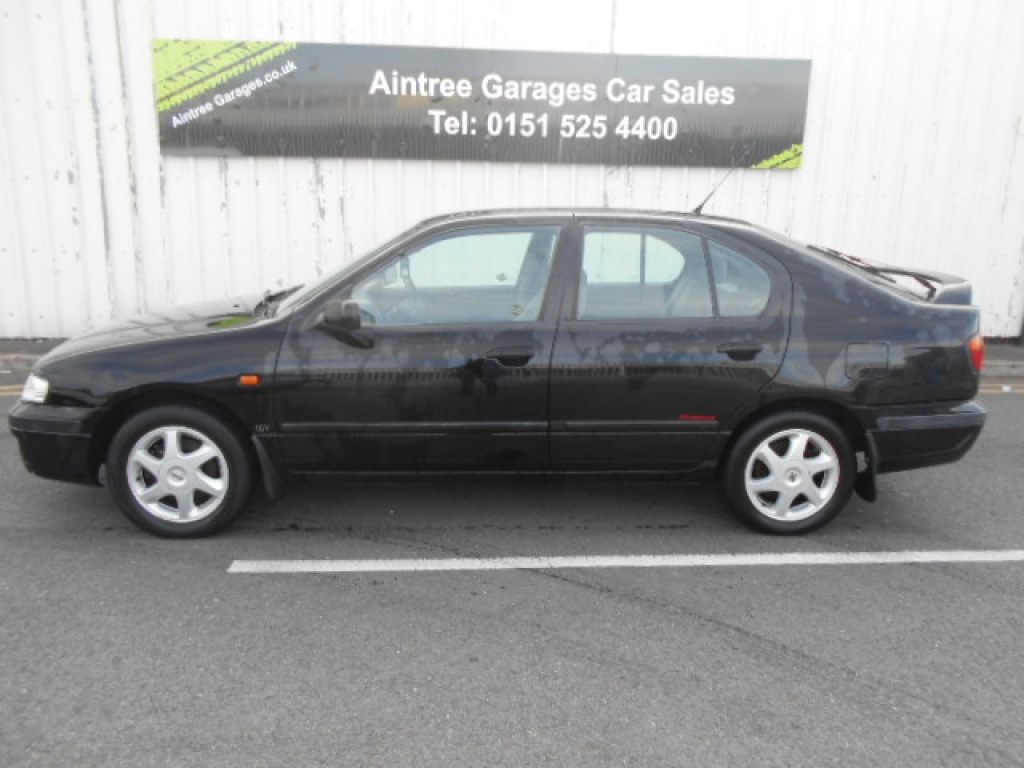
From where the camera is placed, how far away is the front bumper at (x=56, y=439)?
3.78 meters

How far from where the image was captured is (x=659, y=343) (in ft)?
12.5

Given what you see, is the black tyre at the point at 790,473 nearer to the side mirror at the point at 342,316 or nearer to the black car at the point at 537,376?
the black car at the point at 537,376

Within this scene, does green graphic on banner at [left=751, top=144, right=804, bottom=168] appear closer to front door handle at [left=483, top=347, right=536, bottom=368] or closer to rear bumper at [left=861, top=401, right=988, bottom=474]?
rear bumper at [left=861, top=401, right=988, bottom=474]

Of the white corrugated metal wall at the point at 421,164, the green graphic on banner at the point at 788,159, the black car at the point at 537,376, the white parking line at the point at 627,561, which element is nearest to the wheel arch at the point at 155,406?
the black car at the point at 537,376

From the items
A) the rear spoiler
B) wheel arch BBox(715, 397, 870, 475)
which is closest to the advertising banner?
the rear spoiler

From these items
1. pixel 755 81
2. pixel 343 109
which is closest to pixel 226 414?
pixel 343 109

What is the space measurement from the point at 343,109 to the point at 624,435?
5.17 meters

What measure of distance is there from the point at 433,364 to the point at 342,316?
A: 46cm

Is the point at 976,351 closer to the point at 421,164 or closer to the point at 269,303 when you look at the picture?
the point at 269,303

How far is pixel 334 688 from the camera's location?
2770 mm

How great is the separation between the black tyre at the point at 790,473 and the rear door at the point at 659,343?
0.20 metres

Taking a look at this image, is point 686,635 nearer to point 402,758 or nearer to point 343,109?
point 402,758

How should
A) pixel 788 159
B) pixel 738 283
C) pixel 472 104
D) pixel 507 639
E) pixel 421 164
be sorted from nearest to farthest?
pixel 507 639
pixel 738 283
pixel 472 104
pixel 421 164
pixel 788 159

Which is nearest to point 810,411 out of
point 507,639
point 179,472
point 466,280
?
point 466,280
